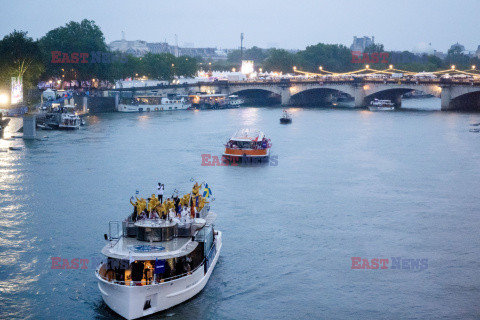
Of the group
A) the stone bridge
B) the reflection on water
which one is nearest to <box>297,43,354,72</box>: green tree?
the stone bridge

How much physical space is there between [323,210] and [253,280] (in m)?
6.62

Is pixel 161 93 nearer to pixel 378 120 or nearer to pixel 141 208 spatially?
pixel 378 120

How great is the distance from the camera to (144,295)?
1255 centimetres

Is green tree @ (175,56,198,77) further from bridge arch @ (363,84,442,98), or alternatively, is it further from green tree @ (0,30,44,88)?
green tree @ (0,30,44,88)

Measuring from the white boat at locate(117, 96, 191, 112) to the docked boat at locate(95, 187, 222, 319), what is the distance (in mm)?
46020

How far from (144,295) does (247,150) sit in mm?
18051

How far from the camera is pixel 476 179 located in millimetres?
25875

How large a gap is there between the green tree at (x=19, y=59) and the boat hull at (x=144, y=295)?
115 ft

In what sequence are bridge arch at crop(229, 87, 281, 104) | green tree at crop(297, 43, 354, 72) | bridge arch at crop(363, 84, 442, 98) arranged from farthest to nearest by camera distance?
green tree at crop(297, 43, 354, 72) → bridge arch at crop(229, 87, 281, 104) → bridge arch at crop(363, 84, 442, 98)

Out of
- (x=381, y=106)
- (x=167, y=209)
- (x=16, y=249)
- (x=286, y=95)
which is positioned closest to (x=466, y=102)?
(x=381, y=106)

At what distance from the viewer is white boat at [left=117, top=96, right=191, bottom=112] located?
5953 cm

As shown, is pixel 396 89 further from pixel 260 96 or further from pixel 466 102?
pixel 260 96

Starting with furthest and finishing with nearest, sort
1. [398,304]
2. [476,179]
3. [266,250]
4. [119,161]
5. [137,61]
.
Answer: [137,61] → [119,161] → [476,179] → [266,250] → [398,304]

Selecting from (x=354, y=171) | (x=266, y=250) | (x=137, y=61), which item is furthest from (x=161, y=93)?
(x=266, y=250)
